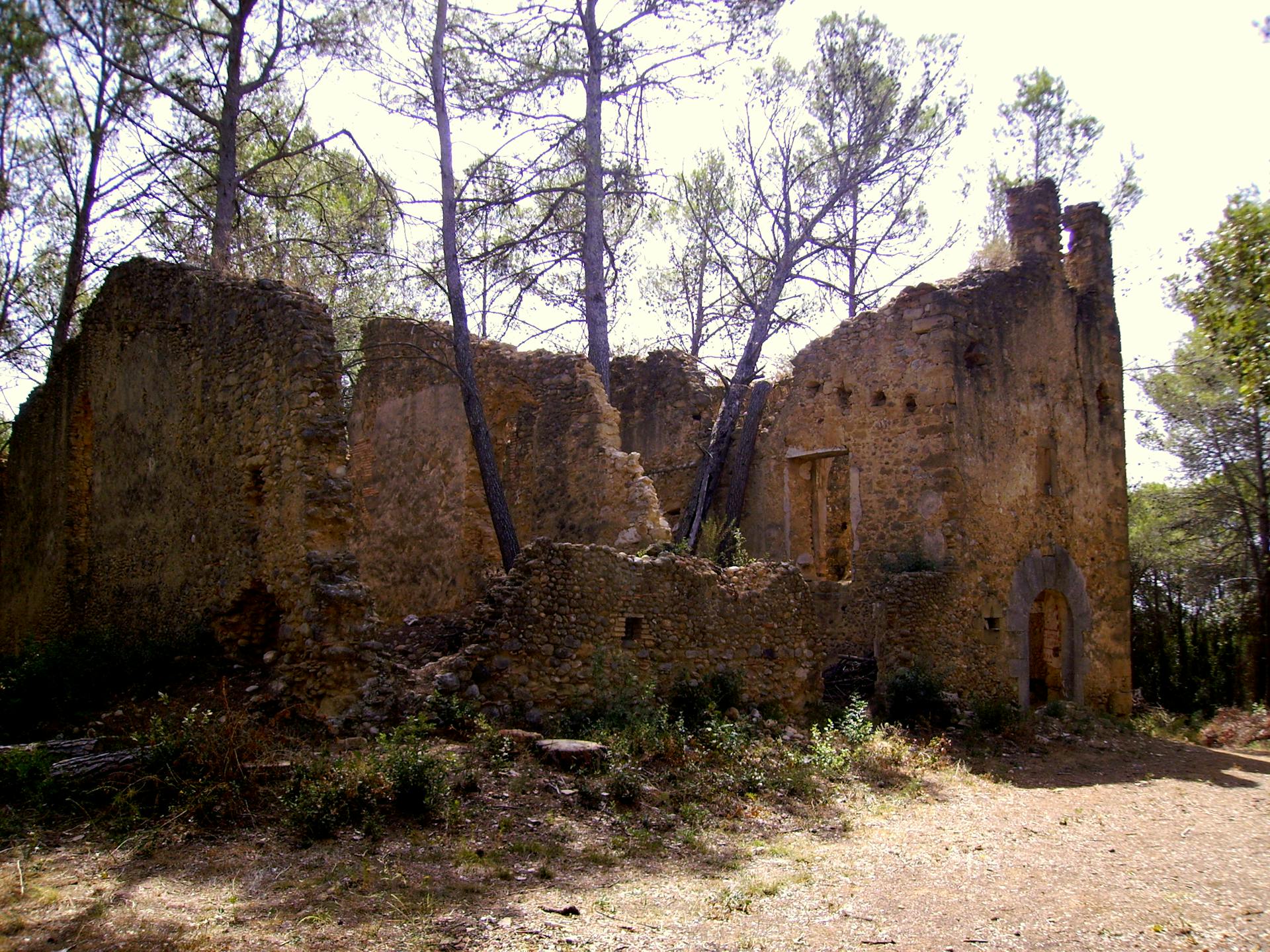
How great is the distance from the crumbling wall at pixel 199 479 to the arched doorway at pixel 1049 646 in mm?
9896

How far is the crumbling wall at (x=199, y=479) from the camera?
7879 millimetres

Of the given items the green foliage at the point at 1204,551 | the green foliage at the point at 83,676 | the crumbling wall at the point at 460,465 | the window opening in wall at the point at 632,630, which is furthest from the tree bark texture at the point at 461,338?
the green foliage at the point at 1204,551

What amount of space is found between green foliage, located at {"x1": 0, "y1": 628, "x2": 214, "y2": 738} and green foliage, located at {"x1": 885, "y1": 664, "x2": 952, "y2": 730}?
6702mm

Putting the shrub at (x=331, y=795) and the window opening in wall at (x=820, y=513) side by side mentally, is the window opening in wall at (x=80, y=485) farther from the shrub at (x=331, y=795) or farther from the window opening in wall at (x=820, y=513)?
the window opening in wall at (x=820, y=513)

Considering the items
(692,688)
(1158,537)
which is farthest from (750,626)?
(1158,537)

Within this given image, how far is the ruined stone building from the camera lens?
8.32 m

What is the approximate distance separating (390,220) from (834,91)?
8282mm

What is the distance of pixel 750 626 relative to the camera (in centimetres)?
1017

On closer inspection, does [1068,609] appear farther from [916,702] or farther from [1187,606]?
[1187,606]

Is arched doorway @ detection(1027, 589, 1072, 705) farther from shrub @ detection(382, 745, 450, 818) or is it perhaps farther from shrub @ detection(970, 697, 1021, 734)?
shrub @ detection(382, 745, 450, 818)

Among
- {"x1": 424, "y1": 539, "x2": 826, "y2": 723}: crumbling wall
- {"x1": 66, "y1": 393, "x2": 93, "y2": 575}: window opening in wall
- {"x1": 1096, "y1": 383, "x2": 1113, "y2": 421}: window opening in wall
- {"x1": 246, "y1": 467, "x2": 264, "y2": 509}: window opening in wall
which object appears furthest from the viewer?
{"x1": 1096, "y1": 383, "x2": 1113, "y2": 421}: window opening in wall

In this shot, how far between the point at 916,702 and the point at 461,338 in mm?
6173

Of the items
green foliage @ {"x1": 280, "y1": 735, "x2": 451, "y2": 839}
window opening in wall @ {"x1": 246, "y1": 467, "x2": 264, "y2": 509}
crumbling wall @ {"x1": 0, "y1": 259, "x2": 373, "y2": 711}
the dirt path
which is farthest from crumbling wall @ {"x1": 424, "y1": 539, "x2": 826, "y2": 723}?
the dirt path

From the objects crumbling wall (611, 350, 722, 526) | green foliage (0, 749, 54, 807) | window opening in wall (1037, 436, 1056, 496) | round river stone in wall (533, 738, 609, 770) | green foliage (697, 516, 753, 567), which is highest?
crumbling wall (611, 350, 722, 526)
